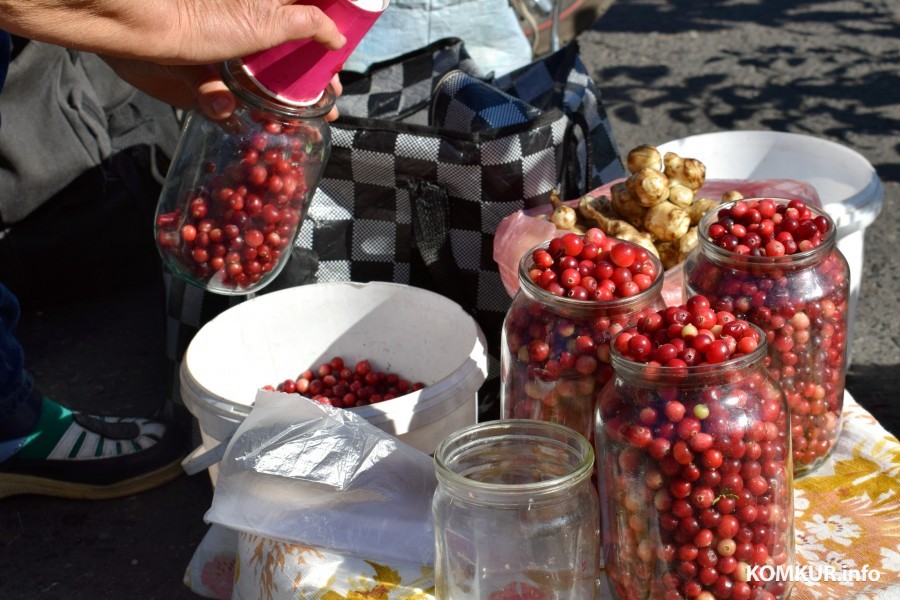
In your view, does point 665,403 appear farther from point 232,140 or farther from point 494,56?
point 494,56

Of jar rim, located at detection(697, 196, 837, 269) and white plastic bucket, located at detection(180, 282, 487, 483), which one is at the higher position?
jar rim, located at detection(697, 196, 837, 269)

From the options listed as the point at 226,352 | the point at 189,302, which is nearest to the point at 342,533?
the point at 226,352

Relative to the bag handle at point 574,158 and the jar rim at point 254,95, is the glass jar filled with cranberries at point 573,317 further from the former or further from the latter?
the bag handle at point 574,158

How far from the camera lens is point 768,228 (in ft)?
5.09

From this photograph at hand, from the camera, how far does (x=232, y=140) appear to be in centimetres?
179

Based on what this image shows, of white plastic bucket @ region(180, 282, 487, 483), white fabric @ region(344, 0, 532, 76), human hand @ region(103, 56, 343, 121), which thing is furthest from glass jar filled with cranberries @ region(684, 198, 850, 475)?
white fabric @ region(344, 0, 532, 76)

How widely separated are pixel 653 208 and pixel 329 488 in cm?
87

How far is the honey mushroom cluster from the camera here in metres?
1.95

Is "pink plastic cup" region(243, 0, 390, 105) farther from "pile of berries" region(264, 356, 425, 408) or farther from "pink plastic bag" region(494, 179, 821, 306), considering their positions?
"pile of berries" region(264, 356, 425, 408)

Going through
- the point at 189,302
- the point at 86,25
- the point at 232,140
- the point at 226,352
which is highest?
the point at 86,25

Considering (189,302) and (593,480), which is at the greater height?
(593,480)

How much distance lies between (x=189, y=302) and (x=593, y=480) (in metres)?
1.47

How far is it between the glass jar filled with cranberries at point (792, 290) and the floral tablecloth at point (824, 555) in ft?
0.24

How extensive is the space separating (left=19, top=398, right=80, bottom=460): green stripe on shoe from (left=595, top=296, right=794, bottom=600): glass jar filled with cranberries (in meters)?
1.78
